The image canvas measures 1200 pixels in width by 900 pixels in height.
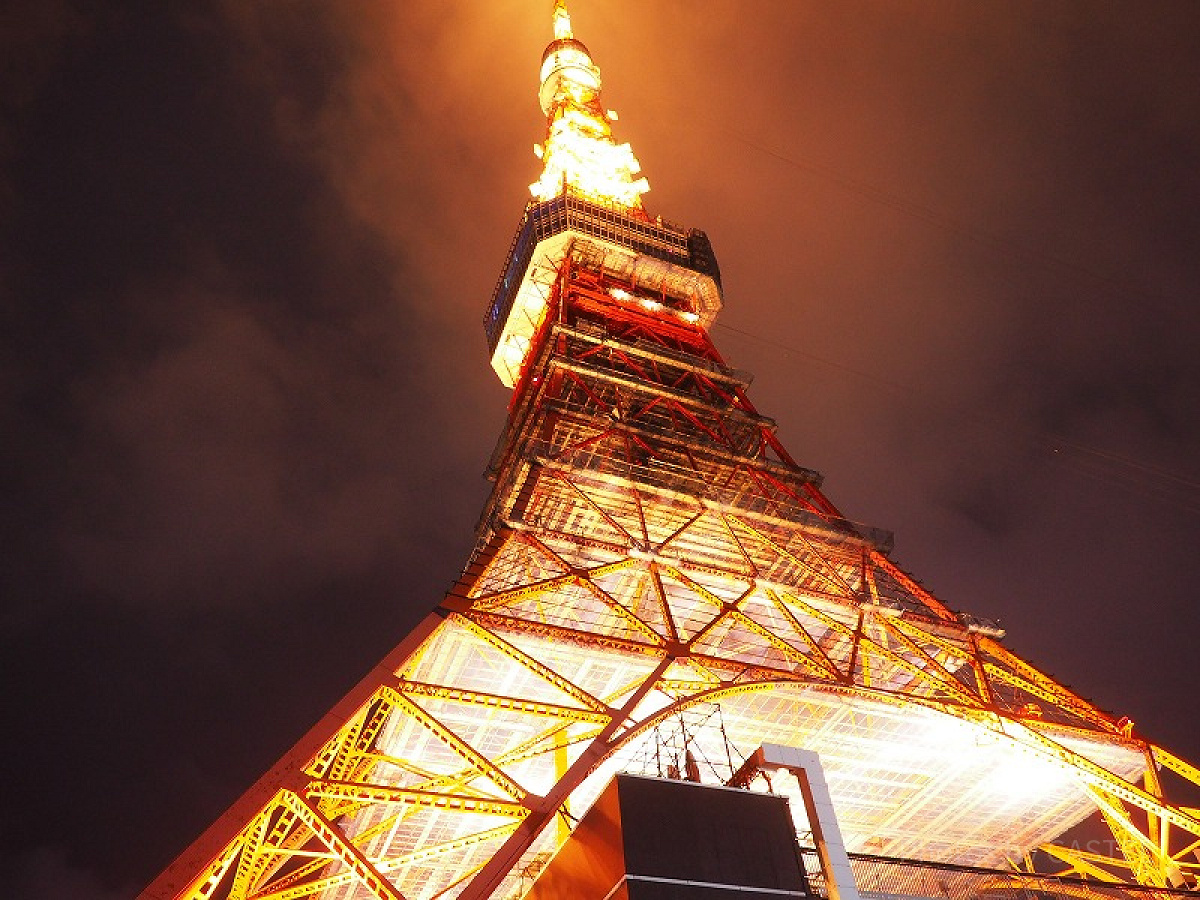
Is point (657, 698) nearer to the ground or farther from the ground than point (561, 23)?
nearer to the ground

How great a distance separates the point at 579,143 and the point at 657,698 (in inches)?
1476

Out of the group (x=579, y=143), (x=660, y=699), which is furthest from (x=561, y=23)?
(x=660, y=699)

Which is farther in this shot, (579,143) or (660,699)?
(579,143)

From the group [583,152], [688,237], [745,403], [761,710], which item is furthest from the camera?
[583,152]

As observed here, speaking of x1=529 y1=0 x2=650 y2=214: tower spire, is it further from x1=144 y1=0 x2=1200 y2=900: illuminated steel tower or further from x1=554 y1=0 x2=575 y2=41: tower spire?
x1=144 y1=0 x2=1200 y2=900: illuminated steel tower

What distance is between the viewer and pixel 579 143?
4784cm

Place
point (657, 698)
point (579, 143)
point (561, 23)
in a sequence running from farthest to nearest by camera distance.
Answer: point (561, 23), point (579, 143), point (657, 698)

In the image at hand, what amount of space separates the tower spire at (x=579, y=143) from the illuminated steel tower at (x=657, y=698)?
19227 millimetres

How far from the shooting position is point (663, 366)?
31438mm

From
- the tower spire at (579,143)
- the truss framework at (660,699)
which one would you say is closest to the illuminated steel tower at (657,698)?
the truss framework at (660,699)

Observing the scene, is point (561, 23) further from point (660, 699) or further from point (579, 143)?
point (660, 699)

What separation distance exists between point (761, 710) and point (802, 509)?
6.06 meters

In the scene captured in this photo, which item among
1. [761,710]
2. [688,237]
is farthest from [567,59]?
[761,710]

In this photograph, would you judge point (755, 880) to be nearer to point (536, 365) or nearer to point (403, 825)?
point (403, 825)
